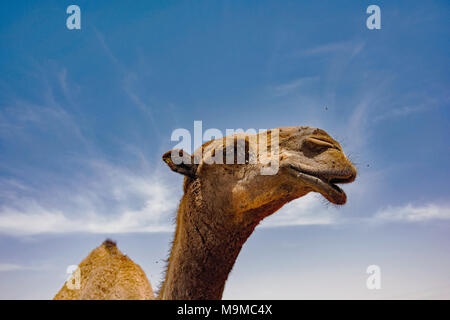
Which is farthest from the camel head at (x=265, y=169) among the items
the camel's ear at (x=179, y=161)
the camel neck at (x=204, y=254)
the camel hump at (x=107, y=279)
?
the camel hump at (x=107, y=279)

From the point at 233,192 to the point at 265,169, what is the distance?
0.53 meters

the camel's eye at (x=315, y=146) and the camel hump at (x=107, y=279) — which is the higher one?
the camel's eye at (x=315, y=146)

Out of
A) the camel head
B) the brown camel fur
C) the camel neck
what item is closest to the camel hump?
the brown camel fur

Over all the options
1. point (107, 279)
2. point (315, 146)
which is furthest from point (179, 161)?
point (107, 279)

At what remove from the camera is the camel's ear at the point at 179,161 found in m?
5.21

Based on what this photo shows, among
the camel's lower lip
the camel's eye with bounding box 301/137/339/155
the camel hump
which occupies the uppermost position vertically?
the camel's eye with bounding box 301/137/339/155

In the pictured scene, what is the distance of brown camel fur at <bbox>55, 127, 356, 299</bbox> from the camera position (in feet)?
14.8

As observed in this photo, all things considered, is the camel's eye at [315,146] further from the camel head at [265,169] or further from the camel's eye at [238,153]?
the camel's eye at [238,153]

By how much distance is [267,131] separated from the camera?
5281 millimetres

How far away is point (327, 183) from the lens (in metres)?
4.41

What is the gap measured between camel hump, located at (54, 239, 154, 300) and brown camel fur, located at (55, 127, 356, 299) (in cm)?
196

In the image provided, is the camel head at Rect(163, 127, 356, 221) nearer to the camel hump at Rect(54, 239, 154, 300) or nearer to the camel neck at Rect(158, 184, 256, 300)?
the camel neck at Rect(158, 184, 256, 300)
